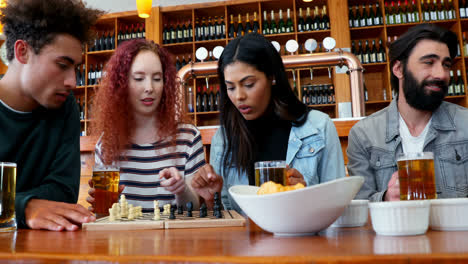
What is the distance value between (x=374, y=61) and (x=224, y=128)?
3911 mm

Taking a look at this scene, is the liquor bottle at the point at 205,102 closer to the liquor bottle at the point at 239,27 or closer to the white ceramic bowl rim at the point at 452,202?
the liquor bottle at the point at 239,27

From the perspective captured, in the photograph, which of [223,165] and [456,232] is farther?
[223,165]

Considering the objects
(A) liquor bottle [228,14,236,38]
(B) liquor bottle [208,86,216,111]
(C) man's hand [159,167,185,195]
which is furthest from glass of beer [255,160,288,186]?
(A) liquor bottle [228,14,236,38]

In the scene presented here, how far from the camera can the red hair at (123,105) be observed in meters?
1.65

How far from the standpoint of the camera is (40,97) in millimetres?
1343

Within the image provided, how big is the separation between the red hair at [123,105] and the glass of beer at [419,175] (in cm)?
106

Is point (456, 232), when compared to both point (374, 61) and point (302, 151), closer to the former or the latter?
point (302, 151)

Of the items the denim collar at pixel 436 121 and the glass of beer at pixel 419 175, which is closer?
the glass of beer at pixel 419 175

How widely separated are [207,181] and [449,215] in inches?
29.5

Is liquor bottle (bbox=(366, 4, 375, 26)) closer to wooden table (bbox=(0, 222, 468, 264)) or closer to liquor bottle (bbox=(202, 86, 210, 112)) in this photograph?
liquor bottle (bbox=(202, 86, 210, 112))

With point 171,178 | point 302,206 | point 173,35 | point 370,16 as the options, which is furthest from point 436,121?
point 173,35

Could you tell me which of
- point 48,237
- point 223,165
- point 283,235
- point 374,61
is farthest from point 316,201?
point 374,61

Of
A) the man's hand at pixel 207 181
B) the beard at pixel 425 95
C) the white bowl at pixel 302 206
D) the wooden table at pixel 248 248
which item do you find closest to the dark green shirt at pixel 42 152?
the man's hand at pixel 207 181

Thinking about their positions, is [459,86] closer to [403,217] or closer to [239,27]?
Answer: [239,27]
